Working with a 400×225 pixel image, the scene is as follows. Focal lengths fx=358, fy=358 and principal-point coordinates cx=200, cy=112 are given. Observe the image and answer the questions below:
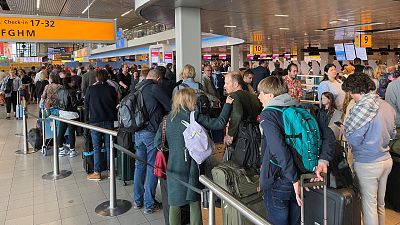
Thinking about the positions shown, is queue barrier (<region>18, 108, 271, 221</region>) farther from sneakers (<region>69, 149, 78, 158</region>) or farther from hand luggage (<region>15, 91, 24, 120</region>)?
hand luggage (<region>15, 91, 24, 120</region>)

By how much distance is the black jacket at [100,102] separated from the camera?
5.31 metres

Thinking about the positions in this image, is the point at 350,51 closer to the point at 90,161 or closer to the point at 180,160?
the point at 90,161

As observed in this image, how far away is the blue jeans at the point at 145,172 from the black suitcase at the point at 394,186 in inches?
106

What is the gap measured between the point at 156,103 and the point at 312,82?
850 cm

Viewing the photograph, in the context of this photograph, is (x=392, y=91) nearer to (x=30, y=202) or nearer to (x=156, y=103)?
(x=156, y=103)

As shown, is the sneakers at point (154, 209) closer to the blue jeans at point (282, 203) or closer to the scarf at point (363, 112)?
the blue jeans at point (282, 203)

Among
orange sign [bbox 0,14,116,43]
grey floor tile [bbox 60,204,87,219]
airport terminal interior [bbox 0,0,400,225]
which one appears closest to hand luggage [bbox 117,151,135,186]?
airport terminal interior [bbox 0,0,400,225]

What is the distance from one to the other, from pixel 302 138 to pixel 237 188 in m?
0.77

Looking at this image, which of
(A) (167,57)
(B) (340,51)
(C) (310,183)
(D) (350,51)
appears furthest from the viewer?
(B) (340,51)

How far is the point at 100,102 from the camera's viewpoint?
5312 mm

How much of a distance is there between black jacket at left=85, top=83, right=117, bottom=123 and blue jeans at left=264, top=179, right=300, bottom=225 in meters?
3.41

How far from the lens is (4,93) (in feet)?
39.4

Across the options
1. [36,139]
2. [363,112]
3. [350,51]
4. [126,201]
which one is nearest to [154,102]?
[126,201]

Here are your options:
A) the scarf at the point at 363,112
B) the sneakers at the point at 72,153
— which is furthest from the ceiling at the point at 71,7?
the scarf at the point at 363,112
